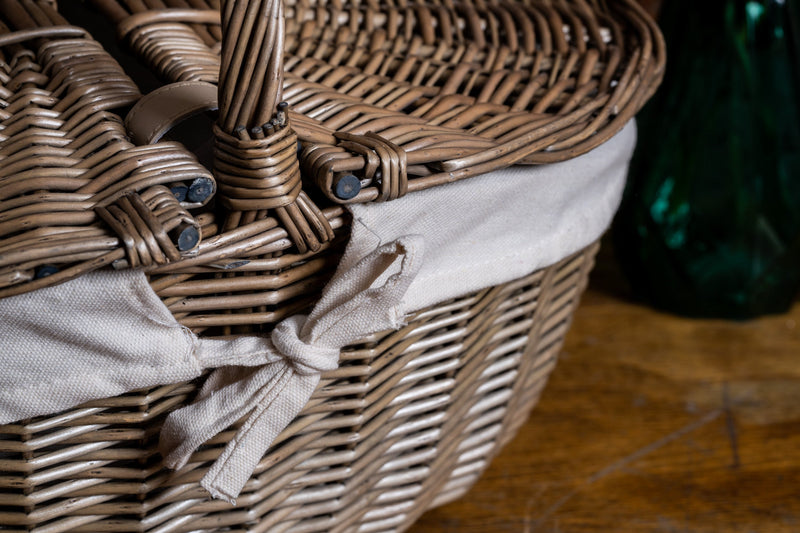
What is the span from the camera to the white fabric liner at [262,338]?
32 centimetres

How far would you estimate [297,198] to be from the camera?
338mm

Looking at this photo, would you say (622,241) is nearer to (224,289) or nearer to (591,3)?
(591,3)

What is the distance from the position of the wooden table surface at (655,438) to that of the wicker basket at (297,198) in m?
0.07

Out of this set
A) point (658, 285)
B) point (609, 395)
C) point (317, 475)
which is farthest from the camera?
point (658, 285)

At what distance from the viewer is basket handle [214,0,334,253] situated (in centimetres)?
30

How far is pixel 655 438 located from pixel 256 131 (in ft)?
1.47

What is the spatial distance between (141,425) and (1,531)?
0.08 meters

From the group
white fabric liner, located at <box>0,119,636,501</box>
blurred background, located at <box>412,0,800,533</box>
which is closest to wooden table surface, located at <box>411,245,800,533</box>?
blurred background, located at <box>412,0,800,533</box>

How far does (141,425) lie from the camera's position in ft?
1.20

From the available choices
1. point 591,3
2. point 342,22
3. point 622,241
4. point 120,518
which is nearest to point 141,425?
point 120,518

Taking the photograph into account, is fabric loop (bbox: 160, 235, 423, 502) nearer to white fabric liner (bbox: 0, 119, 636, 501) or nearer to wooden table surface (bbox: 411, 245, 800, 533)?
white fabric liner (bbox: 0, 119, 636, 501)

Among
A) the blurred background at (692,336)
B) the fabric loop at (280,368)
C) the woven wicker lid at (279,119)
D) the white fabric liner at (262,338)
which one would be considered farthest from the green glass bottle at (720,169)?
the fabric loop at (280,368)

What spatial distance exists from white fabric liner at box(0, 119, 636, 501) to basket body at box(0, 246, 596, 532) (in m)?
0.02

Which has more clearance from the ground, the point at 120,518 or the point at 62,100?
the point at 62,100
